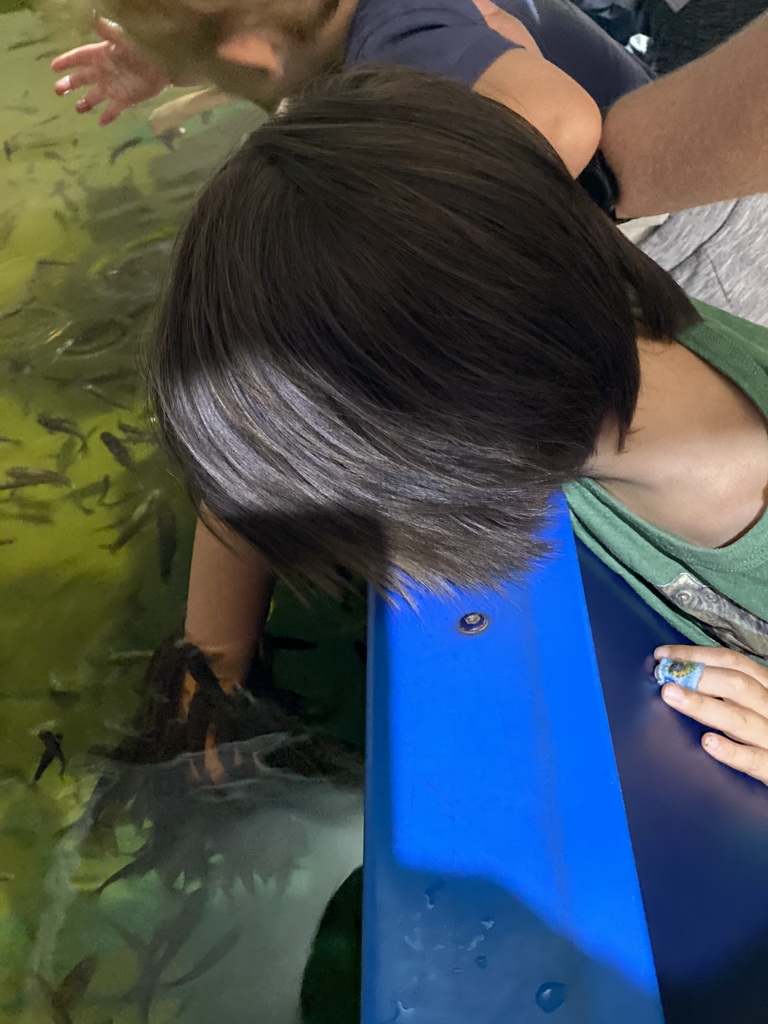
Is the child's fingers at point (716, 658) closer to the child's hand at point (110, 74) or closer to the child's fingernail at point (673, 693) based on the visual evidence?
the child's fingernail at point (673, 693)

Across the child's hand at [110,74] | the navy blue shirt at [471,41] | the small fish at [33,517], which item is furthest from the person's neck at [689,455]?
the child's hand at [110,74]

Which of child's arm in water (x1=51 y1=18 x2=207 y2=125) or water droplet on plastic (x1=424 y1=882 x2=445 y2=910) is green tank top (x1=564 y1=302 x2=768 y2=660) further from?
child's arm in water (x1=51 y1=18 x2=207 y2=125)

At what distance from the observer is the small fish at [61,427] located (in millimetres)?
1261

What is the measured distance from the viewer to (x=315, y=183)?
52 cm

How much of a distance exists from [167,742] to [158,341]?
0.58m

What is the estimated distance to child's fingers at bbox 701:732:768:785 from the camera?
29.5 inches

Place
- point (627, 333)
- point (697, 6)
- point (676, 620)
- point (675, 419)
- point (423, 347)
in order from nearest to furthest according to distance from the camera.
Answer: point (423, 347)
point (627, 333)
point (675, 419)
point (676, 620)
point (697, 6)

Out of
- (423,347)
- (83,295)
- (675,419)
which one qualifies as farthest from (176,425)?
(83,295)

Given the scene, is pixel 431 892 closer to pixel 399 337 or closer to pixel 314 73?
pixel 399 337

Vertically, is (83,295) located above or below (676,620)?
below

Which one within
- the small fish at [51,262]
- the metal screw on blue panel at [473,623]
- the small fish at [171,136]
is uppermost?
the metal screw on blue panel at [473,623]

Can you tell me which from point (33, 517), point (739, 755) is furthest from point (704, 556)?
point (33, 517)

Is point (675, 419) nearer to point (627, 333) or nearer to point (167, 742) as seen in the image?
point (627, 333)

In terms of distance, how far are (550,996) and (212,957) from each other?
446mm
